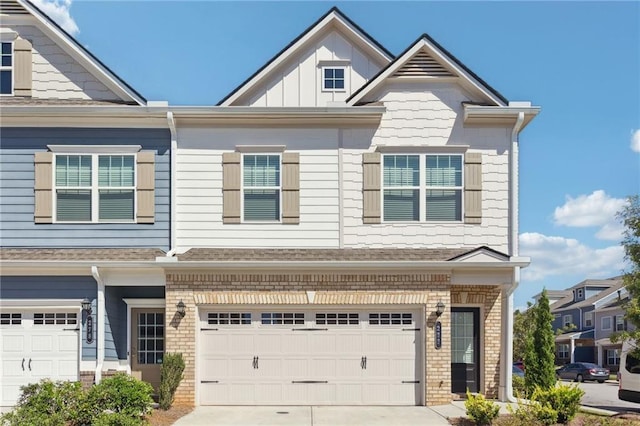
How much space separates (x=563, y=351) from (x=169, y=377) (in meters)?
47.9

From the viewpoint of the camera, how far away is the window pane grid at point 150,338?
1625 cm

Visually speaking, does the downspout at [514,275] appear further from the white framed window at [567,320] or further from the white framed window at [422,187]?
the white framed window at [567,320]

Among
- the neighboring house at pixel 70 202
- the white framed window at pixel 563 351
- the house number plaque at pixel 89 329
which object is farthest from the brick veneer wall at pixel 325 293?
the white framed window at pixel 563 351

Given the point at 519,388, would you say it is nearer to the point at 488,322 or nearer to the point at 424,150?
the point at 488,322

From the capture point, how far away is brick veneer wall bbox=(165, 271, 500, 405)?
15.0 metres

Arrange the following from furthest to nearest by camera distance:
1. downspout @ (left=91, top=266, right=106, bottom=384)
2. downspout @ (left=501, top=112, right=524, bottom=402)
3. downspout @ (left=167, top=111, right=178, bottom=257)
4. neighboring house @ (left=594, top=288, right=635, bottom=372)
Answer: neighboring house @ (left=594, top=288, right=635, bottom=372), downspout @ (left=167, top=111, right=178, bottom=257), downspout @ (left=501, top=112, right=524, bottom=402), downspout @ (left=91, top=266, right=106, bottom=384)

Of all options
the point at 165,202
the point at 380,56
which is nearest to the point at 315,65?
the point at 380,56

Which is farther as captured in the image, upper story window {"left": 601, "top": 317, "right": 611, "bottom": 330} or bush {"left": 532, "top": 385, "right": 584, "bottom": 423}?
upper story window {"left": 601, "top": 317, "right": 611, "bottom": 330}

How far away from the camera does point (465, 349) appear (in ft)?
53.2

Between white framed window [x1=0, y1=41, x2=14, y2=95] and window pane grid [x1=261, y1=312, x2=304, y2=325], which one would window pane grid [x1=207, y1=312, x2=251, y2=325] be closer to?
window pane grid [x1=261, y1=312, x2=304, y2=325]

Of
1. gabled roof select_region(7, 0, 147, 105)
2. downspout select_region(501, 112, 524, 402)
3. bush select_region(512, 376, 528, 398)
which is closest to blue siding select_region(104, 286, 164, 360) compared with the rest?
gabled roof select_region(7, 0, 147, 105)

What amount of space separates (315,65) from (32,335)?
927 centimetres

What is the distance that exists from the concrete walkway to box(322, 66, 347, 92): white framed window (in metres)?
7.78

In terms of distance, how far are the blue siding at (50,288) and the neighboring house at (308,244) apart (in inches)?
1.2
